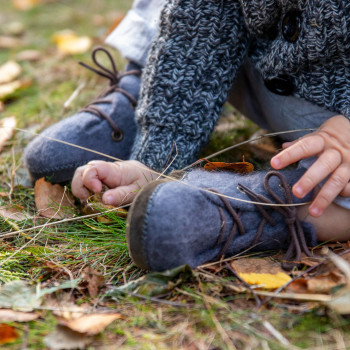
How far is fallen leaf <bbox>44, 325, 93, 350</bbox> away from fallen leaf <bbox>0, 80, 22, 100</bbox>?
4.69 ft

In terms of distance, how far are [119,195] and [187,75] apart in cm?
35

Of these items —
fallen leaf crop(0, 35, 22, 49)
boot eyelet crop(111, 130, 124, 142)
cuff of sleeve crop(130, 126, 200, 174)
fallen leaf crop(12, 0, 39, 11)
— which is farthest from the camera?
fallen leaf crop(12, 0, 39, 11)

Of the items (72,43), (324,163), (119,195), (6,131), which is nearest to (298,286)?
(324,163)

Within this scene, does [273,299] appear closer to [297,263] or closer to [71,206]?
[297,263]

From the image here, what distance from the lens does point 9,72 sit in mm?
2092

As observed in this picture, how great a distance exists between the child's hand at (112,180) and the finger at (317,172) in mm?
370

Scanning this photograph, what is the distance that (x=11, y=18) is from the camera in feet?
9.81

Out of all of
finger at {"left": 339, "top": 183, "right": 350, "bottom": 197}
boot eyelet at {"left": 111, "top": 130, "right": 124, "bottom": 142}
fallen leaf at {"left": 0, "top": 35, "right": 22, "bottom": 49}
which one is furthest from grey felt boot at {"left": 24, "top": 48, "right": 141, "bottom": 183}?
fallen leaf at {"left": 0, "top": 35, "right": 22, "bottom": 49}

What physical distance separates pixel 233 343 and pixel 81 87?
1.35 m

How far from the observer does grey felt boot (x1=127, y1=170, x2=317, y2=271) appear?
82 centimetres

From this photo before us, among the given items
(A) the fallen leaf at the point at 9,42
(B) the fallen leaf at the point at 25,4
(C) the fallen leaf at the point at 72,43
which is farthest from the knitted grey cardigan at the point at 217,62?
(B) the fallen leaf at the point at 25,4

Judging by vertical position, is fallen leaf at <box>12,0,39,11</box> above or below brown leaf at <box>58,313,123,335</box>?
above

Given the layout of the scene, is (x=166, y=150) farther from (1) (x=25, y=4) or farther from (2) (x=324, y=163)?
(1) (x=25, y=4)

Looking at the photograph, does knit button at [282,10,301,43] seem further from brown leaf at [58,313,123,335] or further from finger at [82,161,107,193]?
brown leaf at [58,313,123,335]
